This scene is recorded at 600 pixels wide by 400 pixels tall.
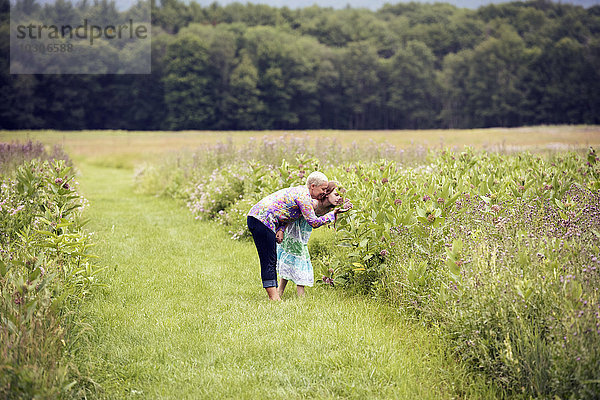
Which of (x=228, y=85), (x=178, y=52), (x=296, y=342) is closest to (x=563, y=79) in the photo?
(x=228, y=85)

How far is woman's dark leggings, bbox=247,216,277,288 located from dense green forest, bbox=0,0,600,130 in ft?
184

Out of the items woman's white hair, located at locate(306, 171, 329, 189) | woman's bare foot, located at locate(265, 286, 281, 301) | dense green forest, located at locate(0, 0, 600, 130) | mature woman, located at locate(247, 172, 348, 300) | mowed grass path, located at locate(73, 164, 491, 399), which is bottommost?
mowed grass path, located at locate(73, 164, 491, 399)

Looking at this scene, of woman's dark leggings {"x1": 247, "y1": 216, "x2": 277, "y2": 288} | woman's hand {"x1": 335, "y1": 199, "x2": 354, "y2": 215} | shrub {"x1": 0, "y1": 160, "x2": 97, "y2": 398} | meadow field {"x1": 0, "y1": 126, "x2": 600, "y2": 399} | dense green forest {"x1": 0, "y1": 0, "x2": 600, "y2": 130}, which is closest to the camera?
shrub {"x1": 0, "y1": 160, "x2": 97, "y2": 398}

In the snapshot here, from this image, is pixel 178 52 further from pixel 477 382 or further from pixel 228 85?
pixel 477 382

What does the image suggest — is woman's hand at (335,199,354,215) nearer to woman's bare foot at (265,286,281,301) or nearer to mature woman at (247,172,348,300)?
mature woman at (247,172,348,300)

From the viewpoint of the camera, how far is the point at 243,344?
4.34 m

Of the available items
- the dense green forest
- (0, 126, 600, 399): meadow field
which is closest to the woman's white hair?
(0, 126, 600, 399): meadow field

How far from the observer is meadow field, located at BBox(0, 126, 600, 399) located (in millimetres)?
3393

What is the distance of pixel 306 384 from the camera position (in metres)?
3.68

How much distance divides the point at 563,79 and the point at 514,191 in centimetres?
6374

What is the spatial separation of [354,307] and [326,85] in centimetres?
6178

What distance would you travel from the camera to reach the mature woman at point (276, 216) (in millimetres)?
5152

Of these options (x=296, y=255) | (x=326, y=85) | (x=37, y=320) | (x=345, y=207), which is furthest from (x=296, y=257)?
(x=326, y=85)

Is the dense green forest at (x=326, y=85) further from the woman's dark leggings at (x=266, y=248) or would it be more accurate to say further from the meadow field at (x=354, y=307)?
the woman's dark leggings at (x=266, y=248)
